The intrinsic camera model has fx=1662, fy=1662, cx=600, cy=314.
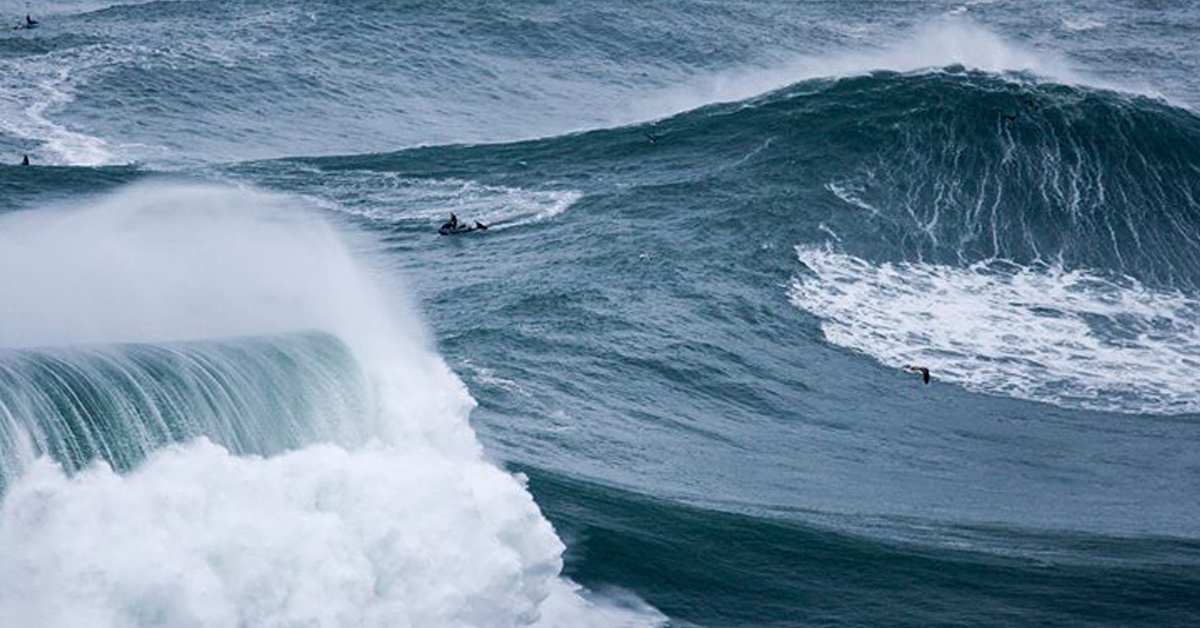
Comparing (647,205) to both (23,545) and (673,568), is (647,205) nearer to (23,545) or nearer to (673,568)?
(673,568)

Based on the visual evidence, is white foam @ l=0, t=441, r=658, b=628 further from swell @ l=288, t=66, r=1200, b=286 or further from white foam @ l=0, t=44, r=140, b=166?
white foam @ l=0, t=44, r=140, b=166

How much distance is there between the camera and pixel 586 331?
27.2 m

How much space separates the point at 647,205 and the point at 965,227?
6.75 metres

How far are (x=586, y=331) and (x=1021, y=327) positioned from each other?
323 inches

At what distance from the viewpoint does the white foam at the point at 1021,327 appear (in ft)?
90.1

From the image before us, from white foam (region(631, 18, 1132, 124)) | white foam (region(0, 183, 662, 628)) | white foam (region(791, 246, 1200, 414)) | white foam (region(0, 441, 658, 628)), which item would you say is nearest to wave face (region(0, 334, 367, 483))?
white foam (region(0, 183, 662, 628))

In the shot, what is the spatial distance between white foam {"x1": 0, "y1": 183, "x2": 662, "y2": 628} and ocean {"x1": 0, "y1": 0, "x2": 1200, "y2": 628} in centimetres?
4

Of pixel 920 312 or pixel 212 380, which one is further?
pixel 920 312

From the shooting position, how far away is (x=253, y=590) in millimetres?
13188

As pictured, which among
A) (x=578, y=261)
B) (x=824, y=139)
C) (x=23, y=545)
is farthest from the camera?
(x=824, y=139)

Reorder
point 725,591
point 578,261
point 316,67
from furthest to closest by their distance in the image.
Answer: point 316,67
point 578,261
point 725,591

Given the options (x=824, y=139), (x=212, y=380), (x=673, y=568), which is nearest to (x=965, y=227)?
(x=824, y=139)

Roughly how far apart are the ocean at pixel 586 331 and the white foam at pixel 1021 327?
0.36 feet

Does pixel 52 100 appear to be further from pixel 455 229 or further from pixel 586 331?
pixel 586 331
